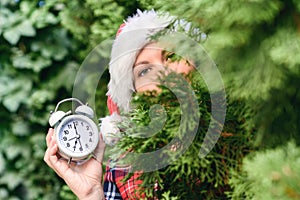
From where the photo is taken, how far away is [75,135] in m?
1.37

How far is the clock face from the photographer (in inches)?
53.6

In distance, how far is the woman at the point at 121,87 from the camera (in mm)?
1410

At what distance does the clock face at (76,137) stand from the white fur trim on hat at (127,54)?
104mm

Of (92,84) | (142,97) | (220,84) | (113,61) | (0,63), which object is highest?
(220,84)

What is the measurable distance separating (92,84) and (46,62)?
0.80 metres

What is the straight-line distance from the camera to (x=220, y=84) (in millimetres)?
967

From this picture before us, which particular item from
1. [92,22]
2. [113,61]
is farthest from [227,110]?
[92,22]

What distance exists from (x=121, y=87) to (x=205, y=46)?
0.58 m

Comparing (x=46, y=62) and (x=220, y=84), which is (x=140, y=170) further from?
(x=46, y=62)

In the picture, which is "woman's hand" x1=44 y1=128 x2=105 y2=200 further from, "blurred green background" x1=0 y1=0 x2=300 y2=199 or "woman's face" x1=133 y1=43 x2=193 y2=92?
Answer: "blurred green background" x1=0 y1=0 x2=300 y2=199

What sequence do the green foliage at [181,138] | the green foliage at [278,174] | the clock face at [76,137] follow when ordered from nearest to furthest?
the green foliage at [278,174] → the green foliage at [181,138] → the clock face at [76,137]

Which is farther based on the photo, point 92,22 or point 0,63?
point 0,63

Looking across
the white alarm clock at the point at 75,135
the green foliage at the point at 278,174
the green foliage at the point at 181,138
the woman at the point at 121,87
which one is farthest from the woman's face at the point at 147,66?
the green foliage at the point at 278,174

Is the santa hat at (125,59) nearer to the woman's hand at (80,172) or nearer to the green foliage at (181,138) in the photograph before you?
the woman's hand at (80,172)
